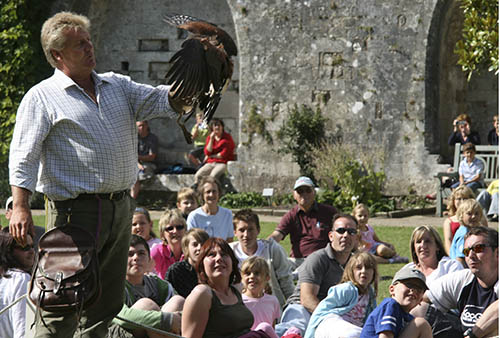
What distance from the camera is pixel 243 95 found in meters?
14.6


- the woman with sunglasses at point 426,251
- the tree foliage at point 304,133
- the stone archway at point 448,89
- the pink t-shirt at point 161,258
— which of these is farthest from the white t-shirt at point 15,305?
the stone archway at point 448,89

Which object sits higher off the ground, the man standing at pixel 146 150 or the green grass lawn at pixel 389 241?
the man standing at pixel 146 150

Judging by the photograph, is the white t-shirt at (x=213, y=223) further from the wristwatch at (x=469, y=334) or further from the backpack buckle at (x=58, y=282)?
the backpack buckle at (x=58, y=282)

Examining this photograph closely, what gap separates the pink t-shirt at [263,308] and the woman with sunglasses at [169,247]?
133 centimetres

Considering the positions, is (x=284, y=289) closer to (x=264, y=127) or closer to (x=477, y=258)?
(x=477, y=258)

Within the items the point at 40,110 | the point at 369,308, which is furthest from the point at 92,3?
the point at 40,110

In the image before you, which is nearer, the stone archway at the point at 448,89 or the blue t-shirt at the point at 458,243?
the blue t-shirt at the point at 458,243

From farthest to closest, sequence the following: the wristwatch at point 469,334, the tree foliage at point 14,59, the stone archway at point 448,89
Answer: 1. the tree foliage at point 14,59
2. the stone archway at point 448,89
3. the wristwatch at point 469,334

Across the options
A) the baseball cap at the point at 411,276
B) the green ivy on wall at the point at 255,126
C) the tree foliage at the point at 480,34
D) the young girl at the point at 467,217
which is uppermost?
the tree foliage at the point at 480,34

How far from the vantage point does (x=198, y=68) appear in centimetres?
422

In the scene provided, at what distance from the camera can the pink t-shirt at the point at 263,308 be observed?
5660 millimetres

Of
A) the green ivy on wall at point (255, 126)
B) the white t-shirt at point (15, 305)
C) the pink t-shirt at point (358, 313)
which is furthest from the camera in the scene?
the green ivy on wall at point (255, 126)

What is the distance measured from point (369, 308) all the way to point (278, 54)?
29.4 ft

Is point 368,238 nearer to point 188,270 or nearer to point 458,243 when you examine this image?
point 458,243
